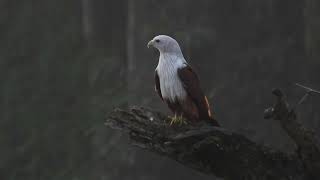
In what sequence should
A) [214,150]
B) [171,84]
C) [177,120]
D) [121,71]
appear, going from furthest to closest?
1. [121,71]
2. [171,84]
3. [177,120]
4. [214,150]

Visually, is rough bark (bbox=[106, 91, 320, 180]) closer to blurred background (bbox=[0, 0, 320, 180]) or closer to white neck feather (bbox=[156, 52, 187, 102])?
white neck feather (bbox=[156, 52, 187, 102])

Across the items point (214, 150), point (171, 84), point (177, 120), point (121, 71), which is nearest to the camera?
point (214, 150)

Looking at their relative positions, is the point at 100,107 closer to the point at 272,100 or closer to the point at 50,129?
the point at 50,129

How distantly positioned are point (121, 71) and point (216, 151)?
7.68 m

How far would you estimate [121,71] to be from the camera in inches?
482

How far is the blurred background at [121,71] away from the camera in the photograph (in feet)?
30.4

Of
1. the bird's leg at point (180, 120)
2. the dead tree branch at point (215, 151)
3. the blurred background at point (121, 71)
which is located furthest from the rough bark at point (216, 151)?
the blurred background at point (121, 71)

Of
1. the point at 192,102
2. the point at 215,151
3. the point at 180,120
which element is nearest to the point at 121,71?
the point at 192,102

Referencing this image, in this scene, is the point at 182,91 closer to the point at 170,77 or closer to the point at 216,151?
the point at 170,77

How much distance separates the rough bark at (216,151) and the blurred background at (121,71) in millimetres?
2567

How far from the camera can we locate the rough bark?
14.9 feet

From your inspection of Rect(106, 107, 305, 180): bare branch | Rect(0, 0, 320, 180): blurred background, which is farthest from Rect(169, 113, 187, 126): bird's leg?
Rect(0, 0, 320, 180): blurred background

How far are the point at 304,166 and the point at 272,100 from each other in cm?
484

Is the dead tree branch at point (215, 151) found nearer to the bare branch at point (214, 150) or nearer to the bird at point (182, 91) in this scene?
the bare branch at point (214, 150)
